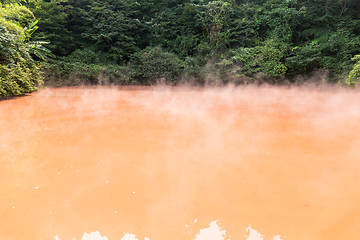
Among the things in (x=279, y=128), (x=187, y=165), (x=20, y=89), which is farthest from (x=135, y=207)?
(x=20, y=89)

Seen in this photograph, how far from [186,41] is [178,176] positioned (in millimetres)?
10841

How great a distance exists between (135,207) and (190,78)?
31.1 feet

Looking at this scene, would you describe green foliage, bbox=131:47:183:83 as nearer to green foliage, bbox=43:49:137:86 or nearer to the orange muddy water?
green foliage, bbox=43:49:137:86

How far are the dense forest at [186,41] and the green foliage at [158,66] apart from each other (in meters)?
0.05

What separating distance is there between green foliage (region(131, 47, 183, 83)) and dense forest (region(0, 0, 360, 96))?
5 centimetres

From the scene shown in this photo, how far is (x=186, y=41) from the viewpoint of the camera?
12180 millimetres

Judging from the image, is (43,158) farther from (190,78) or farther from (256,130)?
Answer: (190,78)

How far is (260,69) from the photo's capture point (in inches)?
401

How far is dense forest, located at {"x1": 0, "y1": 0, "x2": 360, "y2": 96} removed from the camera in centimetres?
955

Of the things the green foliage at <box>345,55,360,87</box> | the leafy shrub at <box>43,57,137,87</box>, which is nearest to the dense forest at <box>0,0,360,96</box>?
the leafy shrub at <box>43,57,137,87</box>

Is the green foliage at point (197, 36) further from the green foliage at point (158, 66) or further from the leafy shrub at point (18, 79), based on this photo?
the leafy shrub at point (18, 79)

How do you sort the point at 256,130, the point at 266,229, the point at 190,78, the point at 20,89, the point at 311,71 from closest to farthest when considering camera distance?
the point at 266,229, the point at 256,130, the point at 20,89, the point at 311,71, the point at 190,78

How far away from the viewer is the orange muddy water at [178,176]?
1.84 m

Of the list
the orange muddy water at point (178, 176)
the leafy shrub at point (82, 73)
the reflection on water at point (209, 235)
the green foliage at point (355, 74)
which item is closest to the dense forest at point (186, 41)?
the leafy shrub at point (82, 73)
